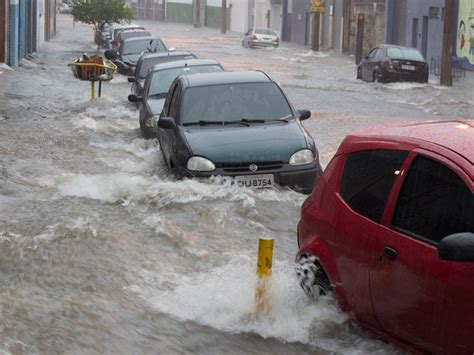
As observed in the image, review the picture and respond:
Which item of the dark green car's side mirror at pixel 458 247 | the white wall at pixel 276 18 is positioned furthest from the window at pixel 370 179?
the white wall at pixel 276 18

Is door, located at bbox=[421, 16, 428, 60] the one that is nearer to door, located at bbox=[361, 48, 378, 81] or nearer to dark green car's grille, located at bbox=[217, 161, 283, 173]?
door, located at bbox=[361, 48, 378, 81]

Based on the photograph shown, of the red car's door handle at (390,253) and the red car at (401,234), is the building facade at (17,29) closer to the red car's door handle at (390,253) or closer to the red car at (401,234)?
the red car at (401,234)

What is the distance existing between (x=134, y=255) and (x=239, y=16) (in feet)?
291

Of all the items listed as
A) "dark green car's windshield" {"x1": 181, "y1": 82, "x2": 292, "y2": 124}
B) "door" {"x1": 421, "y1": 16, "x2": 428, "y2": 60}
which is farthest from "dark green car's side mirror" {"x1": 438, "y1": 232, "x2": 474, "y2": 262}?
"door" {"x1": 421, "y1": 16, "x2": 428, "y2": 60}

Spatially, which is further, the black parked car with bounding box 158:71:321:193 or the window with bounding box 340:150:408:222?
the black parked car with bounding box 158:71:321:193

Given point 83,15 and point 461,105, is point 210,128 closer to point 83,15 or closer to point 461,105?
point 461,105

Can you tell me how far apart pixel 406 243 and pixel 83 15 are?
50.0 m

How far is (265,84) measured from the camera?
536 inches

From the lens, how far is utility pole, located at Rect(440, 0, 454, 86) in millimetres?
32312

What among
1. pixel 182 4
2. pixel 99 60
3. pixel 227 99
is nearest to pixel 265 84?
pixel 227 99

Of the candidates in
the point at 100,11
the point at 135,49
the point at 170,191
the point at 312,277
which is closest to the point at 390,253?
the point at 312,277

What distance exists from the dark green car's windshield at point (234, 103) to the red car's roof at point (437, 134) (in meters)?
5.81

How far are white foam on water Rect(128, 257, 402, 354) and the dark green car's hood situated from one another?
3101 millimetres

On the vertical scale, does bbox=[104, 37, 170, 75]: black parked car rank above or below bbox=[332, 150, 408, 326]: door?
below
